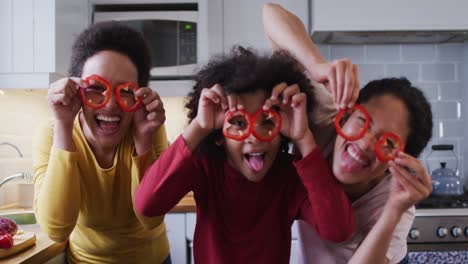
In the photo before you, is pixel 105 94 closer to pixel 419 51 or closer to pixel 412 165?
pixel 412 165

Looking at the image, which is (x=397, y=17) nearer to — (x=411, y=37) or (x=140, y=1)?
(x=411, y=37)

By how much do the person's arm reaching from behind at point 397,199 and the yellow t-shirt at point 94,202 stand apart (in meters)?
0.44

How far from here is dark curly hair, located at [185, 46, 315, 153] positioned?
0.83 metres

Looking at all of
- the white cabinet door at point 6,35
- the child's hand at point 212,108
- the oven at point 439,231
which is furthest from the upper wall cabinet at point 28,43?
the oven at point 439,231

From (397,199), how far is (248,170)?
0.28 meters

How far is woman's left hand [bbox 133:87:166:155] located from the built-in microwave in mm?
1264

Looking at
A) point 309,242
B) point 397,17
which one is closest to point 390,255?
point 309,242

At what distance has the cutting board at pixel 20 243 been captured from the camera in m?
1.05

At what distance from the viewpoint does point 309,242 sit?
0.94m

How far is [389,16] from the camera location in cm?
216

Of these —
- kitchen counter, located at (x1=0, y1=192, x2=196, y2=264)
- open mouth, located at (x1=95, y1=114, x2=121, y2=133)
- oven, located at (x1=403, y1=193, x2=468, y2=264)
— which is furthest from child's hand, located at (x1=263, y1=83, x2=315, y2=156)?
oven, located at (x1=403, y1=193, x2=468, y2=264)

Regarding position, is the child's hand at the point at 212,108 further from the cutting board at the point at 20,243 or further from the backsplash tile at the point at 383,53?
the backsplash tile at the point at 383,53

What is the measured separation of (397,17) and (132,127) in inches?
65.3

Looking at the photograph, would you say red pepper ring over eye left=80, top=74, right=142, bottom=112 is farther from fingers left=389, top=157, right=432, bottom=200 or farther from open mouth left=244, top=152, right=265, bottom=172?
fingers left=389, top=157, right=432, bottom=200
